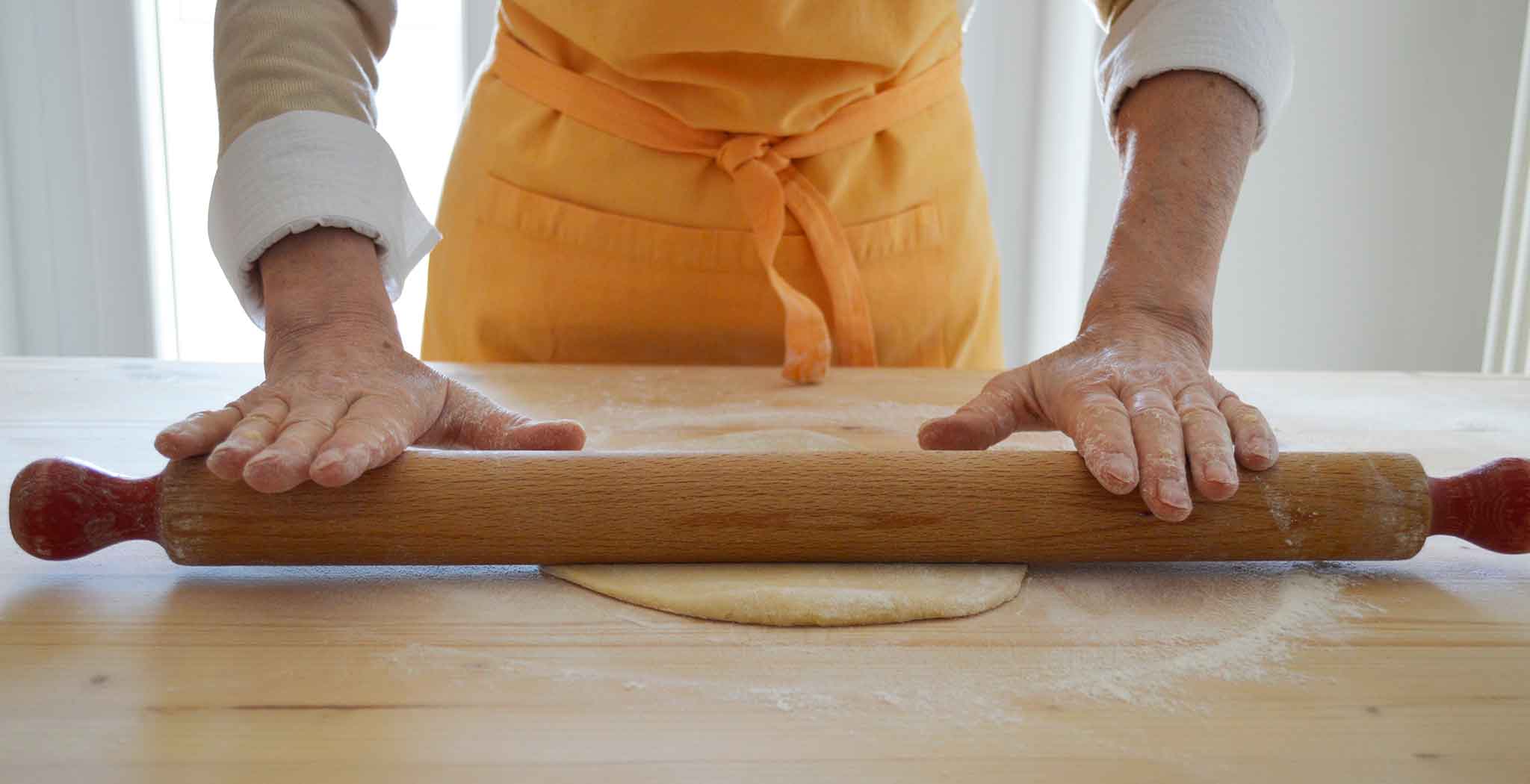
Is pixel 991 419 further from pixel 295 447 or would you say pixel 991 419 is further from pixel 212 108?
pixel 212 108

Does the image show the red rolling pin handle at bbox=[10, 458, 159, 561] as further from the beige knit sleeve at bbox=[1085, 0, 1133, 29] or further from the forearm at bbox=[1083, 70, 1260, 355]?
the beige knit sleeve at bbox=[1085, 0, 1133, 29]

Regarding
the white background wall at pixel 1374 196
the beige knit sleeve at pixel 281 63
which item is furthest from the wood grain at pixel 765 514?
the white background wall at pixel 1374 196

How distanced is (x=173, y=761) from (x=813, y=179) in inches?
44.8

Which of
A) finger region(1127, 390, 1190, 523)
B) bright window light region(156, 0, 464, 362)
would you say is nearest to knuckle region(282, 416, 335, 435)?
finger region(1127, 390, 1190, 523)

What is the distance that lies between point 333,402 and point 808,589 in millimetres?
457

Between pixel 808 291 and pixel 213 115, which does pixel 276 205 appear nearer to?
pixel 808 291

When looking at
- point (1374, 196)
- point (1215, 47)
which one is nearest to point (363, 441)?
point (1215, 47)

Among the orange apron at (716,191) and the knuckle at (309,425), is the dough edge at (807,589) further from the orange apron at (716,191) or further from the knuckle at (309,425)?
the orange apron at (716,191)

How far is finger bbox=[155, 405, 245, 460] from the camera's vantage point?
863 mm

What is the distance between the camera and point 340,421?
3.05ft

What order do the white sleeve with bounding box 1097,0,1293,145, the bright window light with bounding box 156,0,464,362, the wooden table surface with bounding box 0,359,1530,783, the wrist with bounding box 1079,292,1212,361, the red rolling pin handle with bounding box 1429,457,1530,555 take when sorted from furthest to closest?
the bright window light with bounding box 156,0,464,362
the white sleeve with bounding box 1097,0,1293,145
the wrist with bounding box 1079,292,1212,361
the red rolling pin handle with bounding box 1429,457,1530,555
the wooden table surface with bounding box 0,359,1530,783

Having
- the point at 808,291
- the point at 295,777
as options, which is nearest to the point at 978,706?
the point at 295,777

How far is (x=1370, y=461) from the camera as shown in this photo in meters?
0.92

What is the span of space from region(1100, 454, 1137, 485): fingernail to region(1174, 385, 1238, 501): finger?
2.2 inches
